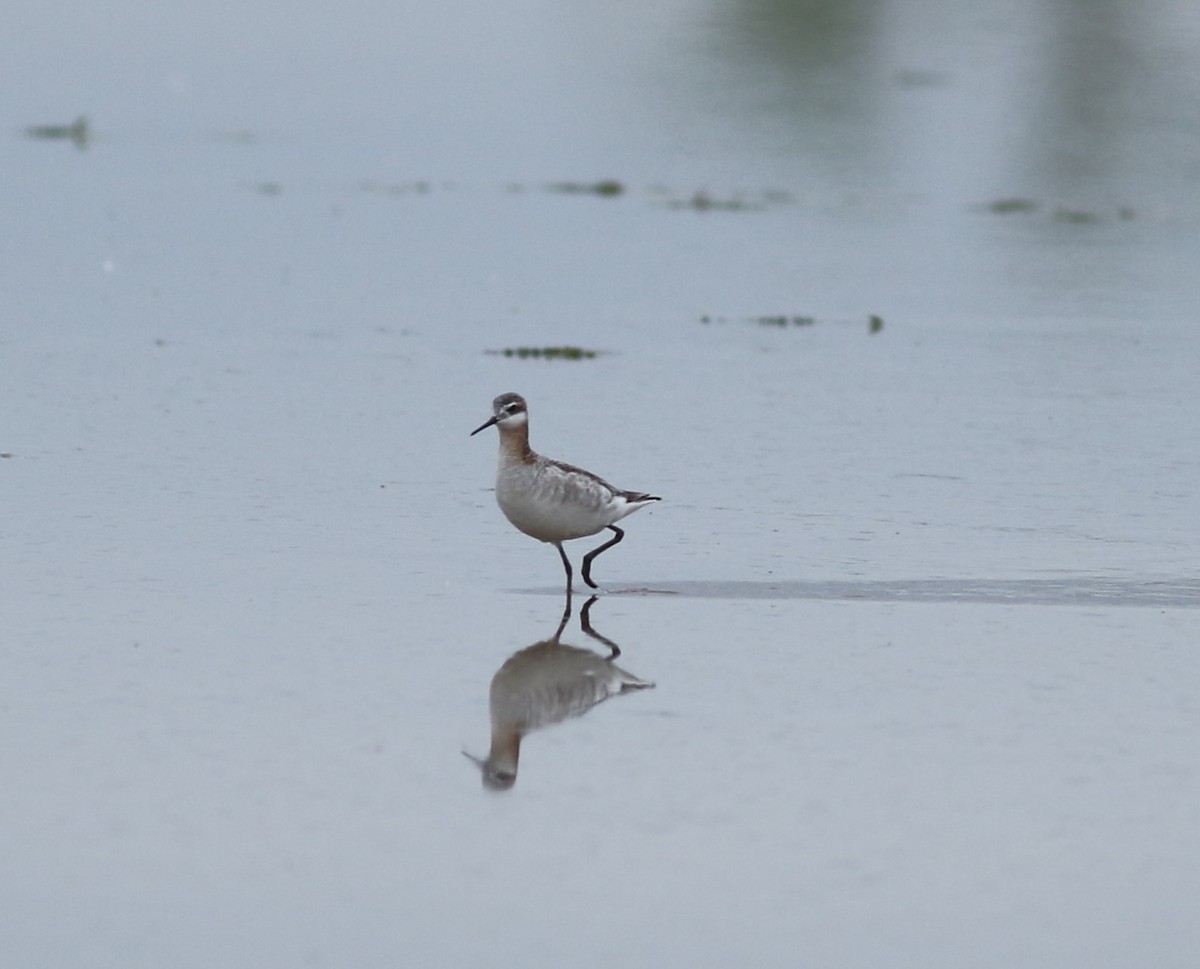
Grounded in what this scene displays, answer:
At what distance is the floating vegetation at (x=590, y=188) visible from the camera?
33688 mm

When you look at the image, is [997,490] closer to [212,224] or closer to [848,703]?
[848,703]

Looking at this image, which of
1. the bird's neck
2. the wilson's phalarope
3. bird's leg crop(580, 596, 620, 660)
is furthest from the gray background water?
the bird's neck

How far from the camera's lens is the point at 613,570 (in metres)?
13.2

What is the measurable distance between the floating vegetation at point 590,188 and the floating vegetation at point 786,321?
10.3m

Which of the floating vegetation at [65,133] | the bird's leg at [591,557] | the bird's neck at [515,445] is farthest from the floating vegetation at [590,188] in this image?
the bird's neck at [515,445]

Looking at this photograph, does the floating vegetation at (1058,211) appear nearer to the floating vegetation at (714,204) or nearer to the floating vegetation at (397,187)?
the floating vegetation at (714,204)

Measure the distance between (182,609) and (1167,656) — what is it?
4.66m

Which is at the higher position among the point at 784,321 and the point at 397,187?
the point at 397,187

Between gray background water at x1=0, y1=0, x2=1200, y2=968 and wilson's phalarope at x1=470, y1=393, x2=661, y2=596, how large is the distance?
33 cm

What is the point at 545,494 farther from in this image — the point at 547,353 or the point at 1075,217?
the point at 1075,217

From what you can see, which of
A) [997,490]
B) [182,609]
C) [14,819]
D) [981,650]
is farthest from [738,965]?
[997,490]

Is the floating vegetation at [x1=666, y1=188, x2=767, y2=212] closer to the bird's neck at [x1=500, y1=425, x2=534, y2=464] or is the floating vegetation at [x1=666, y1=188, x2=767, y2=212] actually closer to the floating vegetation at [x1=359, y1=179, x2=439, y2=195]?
the floating vegetation at [x1=359, y1=179, x2=439, y2=195]

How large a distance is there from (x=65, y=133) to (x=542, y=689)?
1222 inches

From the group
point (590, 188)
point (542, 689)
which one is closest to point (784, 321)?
point (590, 188)
